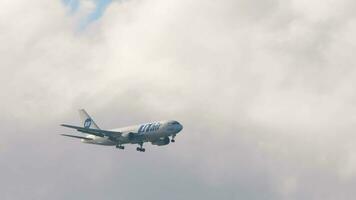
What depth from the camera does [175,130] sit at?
196 metres

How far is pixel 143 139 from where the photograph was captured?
199 metres

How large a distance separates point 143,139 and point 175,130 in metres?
8.05

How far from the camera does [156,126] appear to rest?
197250 millimetres

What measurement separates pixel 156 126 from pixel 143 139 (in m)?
4.56
